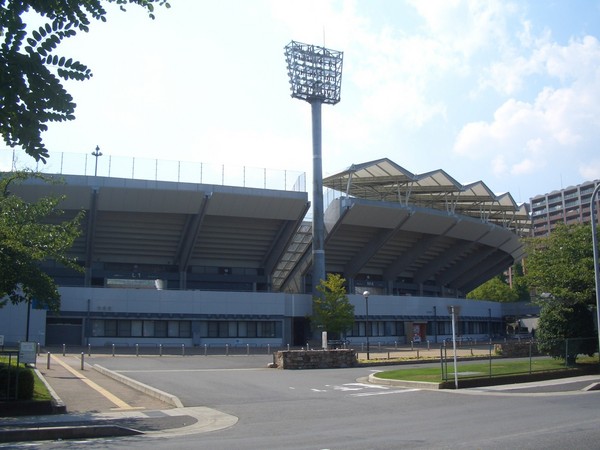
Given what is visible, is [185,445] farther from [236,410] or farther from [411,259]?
[411,259]

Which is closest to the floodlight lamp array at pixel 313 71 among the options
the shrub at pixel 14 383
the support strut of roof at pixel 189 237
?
the support strut of roof at pixel 189 237

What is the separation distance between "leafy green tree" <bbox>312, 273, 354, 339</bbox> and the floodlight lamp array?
1667 centimetres

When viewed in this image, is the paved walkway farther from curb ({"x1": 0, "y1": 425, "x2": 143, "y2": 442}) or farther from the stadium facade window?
the stadium facade window

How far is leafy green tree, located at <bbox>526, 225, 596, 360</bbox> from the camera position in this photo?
28812 mm

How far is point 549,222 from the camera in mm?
153750

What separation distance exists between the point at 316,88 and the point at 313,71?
1507 millimetres

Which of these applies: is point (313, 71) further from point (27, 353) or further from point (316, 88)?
point (27, 353)

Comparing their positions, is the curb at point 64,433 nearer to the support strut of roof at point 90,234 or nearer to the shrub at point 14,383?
the shrub at point 14,383

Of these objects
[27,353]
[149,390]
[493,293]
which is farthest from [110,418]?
[493,293]

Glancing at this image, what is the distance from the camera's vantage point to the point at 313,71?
55.8 meters

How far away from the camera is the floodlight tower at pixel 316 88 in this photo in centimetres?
5531

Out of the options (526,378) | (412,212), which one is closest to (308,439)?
(526,378)

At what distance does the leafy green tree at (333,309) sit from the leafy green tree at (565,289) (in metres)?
23.2

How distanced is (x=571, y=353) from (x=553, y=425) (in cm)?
1570
